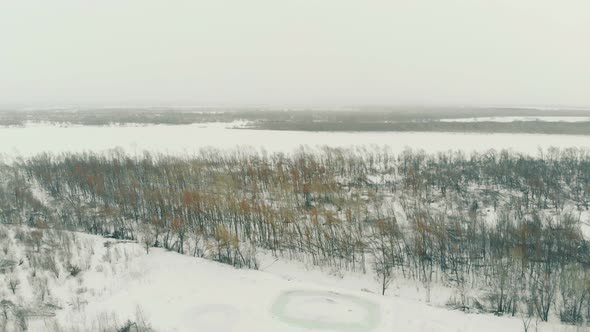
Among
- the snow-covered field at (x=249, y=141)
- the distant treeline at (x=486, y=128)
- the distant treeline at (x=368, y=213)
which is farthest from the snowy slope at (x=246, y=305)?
the distant treeline at (x=486, y=128)

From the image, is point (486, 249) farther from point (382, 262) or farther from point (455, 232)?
point (382, 262)

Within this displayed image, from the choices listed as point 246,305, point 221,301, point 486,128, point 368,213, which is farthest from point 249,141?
point 486,128

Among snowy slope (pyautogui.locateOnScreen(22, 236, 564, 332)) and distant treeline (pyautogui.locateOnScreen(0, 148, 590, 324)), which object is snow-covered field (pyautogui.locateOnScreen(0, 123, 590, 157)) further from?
snowy slope (pyautogui.locateOnScreen(22, 236, 564, 332))

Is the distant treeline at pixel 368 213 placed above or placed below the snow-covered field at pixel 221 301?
above

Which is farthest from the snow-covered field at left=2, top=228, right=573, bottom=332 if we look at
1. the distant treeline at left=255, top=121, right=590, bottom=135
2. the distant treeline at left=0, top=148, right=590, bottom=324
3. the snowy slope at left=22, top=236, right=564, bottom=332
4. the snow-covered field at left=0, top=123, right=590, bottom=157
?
the distant treeline at left=255, top=121, right=590, bottom=135

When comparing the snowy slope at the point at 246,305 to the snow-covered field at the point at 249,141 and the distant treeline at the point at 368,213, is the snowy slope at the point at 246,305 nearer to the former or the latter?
the distant treeline at the point at 368,213

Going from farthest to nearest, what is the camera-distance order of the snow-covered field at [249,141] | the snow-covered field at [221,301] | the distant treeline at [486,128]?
the distant treeline at [486,128] → the snow-covered field at [249,141] → the snow-covered field at [221,301]

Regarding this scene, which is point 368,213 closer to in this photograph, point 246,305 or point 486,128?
point 246,305
